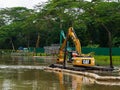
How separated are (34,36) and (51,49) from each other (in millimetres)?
26374

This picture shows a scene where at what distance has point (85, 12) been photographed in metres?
79.4

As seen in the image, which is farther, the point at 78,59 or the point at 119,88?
the point at 78,59

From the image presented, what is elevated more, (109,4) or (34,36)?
(109,4)

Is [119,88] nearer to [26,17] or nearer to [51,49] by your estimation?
[51,49]

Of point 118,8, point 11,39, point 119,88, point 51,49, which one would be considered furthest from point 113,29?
point 119,88

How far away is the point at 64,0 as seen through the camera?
85.2 meters

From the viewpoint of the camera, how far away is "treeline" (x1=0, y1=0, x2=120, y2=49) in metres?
75.8

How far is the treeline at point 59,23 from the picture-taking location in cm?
7581

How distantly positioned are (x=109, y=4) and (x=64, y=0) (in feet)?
40.8

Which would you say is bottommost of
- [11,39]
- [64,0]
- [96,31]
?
[11,39]

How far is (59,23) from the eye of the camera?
92.3m

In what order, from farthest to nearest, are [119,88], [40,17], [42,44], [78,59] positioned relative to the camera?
[42,44] < [40,17] < [78,59] < [119,88]

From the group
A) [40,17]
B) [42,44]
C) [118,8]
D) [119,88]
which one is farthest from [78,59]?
[42,44]

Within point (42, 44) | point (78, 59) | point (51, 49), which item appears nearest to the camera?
point (78, 59)
